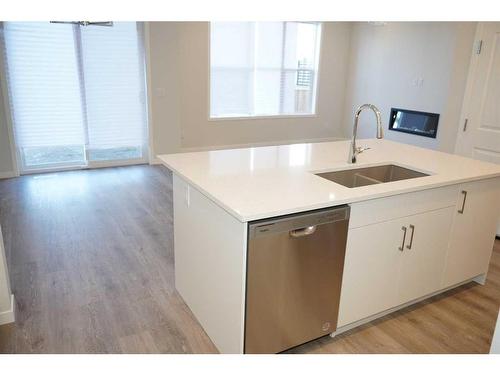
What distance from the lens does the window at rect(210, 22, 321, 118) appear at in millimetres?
6254

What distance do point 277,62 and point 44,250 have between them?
499 cm

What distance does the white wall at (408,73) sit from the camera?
179 inches

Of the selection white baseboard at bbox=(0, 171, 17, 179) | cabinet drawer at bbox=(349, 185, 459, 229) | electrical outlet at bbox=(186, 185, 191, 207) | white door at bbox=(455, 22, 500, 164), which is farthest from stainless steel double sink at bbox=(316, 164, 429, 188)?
white baseboard at bbox=(0, 171, 17, 179)

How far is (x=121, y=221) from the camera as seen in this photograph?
3.72m

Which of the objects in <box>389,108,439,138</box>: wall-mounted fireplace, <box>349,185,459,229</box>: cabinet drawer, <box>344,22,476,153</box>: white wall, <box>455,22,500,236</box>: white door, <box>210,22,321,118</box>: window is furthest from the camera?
<box>210,22,321,118</box>: window

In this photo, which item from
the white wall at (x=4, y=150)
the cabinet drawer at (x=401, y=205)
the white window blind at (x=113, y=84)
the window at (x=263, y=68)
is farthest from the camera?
the window at (x=263, y=68)

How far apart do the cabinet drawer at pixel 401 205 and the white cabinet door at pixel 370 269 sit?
40 mm

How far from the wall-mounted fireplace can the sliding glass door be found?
391cm

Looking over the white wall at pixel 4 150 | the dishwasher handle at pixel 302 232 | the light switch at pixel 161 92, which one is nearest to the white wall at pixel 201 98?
the light switch at pixel 161 92

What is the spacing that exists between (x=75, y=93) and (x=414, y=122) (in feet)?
16.0

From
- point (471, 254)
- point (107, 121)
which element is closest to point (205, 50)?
point (107, 121)

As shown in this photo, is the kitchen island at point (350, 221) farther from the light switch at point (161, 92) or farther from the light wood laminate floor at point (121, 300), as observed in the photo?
the light switch at point (161, 92)

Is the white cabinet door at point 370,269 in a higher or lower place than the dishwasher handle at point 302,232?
lower

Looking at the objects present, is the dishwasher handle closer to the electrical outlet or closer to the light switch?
the electrical outlet
